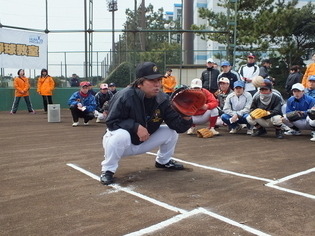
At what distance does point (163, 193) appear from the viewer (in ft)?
13.7

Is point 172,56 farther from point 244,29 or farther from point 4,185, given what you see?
point 4,185

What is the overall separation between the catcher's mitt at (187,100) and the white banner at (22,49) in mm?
12664

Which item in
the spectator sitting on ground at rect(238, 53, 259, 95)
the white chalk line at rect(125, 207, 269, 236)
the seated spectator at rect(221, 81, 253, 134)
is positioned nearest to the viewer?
the white chalk line at rect(125, 207, 269, 236)

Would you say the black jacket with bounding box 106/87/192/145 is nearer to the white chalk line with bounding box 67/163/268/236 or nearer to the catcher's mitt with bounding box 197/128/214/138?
the white chalk line with bounding box 67/163/268/236

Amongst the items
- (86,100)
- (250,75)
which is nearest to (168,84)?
(86,100)

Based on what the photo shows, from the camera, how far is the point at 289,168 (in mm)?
5324

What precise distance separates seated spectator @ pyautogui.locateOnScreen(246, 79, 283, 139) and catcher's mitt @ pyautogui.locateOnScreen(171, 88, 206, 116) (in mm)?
3466

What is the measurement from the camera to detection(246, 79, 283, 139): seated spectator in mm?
8156

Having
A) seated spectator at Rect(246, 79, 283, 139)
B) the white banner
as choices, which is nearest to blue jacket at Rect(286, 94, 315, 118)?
seated spectator at Rect(246, 79, 283, 139)

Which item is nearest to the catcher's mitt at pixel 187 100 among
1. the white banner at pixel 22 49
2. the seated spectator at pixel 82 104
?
the seated spectator at pixel 82 104

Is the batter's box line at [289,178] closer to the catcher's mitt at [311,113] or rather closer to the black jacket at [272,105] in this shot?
the catcher's mitt at [311,113]

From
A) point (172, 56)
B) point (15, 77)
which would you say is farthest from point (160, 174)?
point (172, 56)

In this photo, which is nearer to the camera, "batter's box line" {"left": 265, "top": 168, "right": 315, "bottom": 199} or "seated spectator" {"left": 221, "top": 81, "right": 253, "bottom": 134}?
Answer: "batter's box line" {"left": 265, "top": 168, "right": 315, "bottom": 199}

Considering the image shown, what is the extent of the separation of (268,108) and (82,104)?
5.49 m
